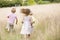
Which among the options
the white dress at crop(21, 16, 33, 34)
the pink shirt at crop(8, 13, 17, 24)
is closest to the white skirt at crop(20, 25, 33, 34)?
the white dress at crop(21, 16, 33, 34)

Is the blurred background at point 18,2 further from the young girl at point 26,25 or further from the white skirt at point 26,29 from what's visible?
the white skirt at point 26,29

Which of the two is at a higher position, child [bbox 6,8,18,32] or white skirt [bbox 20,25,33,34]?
child [bbox 6,8,18,32]

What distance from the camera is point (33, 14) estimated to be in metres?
1.70

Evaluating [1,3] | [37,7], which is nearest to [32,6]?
[37,7]

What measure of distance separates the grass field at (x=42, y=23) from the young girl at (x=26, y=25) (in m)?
0.03

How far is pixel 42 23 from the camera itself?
67.4 inches

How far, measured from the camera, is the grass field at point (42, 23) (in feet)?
5.53

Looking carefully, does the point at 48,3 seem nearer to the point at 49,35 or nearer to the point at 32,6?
the point at 32,6

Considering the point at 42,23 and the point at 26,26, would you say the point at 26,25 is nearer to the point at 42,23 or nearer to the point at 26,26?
the point at 26,26

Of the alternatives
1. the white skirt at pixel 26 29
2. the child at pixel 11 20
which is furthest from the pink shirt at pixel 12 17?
the white skirt at pixel 26 29

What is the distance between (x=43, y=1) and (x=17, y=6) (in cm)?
A: 24

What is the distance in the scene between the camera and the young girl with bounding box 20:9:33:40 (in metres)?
1.69

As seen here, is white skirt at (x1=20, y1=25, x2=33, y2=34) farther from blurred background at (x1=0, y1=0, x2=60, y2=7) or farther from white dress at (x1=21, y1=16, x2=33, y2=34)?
blurred background at (x1=0, y1=0, x2=60, y2=7)

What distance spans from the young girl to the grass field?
0.11ft
